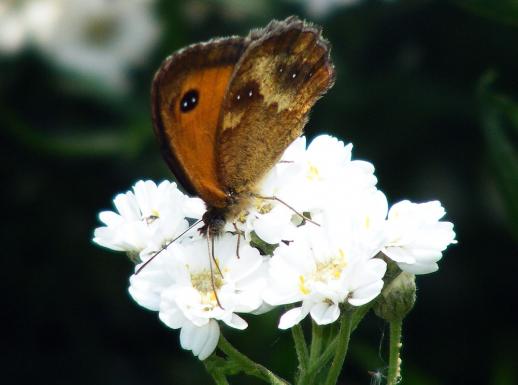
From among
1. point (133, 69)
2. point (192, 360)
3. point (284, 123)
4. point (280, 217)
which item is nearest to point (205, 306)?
point (280, 217)

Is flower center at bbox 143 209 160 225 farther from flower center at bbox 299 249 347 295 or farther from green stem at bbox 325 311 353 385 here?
green stem at bbox 325 311 353 385

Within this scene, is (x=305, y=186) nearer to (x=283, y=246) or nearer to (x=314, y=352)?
(x=283, y=246)

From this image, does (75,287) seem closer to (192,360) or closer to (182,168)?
(192,360)

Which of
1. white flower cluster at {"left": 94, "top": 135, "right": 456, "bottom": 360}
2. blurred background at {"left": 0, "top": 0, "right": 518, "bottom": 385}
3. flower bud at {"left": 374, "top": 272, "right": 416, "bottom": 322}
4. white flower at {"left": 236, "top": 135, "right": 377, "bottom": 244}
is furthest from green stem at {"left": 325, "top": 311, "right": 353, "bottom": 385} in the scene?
Result: blurred background at {"left": 0, "top": 0, "right": 518, "bottom": 385}

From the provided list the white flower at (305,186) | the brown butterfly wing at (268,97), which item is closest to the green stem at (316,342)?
the white flower at (305,186)

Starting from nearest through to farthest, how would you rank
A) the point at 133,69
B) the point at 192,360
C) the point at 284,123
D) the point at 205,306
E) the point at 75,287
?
the point at 205,306 → the point at 284,123 → the point at 192,360 → the point at 75,287 → the point at 133,69

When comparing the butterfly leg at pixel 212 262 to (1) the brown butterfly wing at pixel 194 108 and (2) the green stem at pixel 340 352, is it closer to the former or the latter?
(1) the brown butterfly wing at pixel 194 108

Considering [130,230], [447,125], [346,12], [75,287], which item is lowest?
[130,230]
